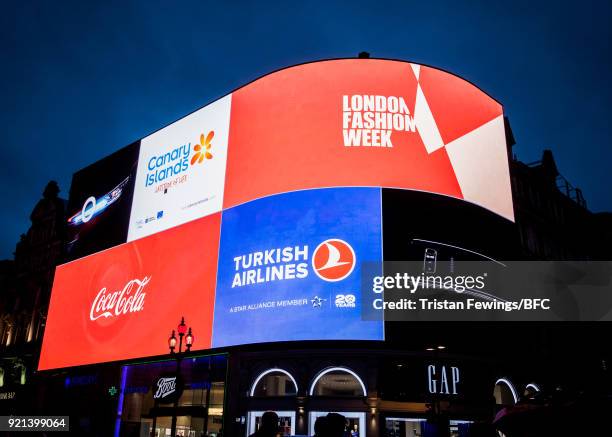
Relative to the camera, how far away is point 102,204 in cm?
3838

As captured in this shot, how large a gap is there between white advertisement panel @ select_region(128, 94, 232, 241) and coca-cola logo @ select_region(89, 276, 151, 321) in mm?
2980

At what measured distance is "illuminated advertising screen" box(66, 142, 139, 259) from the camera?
35969 millimetres

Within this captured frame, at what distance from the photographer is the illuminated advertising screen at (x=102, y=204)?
3597 centimetres

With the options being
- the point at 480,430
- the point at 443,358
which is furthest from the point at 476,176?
the point at 480,430

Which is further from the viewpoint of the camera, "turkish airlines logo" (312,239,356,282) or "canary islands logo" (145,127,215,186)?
"canary islands logo" (145,127,215,186)

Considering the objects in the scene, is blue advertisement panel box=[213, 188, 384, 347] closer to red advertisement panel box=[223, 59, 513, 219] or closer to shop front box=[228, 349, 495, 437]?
red advertisement panel box=[223, 59, 513, 219]

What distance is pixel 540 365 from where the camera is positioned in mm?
30734

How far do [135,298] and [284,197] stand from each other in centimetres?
1105

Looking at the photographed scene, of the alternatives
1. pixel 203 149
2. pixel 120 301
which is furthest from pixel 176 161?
pixel 120 301

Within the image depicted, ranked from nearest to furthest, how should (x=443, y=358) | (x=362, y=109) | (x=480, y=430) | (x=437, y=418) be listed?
1. (x=480, y=430)
2. (x=437, y=418)
3. (x=443, y=358)
4. (x=362, y=109)

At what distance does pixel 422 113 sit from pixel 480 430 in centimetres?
2301

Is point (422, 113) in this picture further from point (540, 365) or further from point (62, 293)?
point (62, 293)

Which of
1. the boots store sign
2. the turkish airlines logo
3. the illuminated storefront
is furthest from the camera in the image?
the illuminated storefront

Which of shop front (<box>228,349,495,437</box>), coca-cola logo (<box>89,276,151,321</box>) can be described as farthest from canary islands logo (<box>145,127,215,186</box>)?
shop front (<box>228,349,495,437</box>)
